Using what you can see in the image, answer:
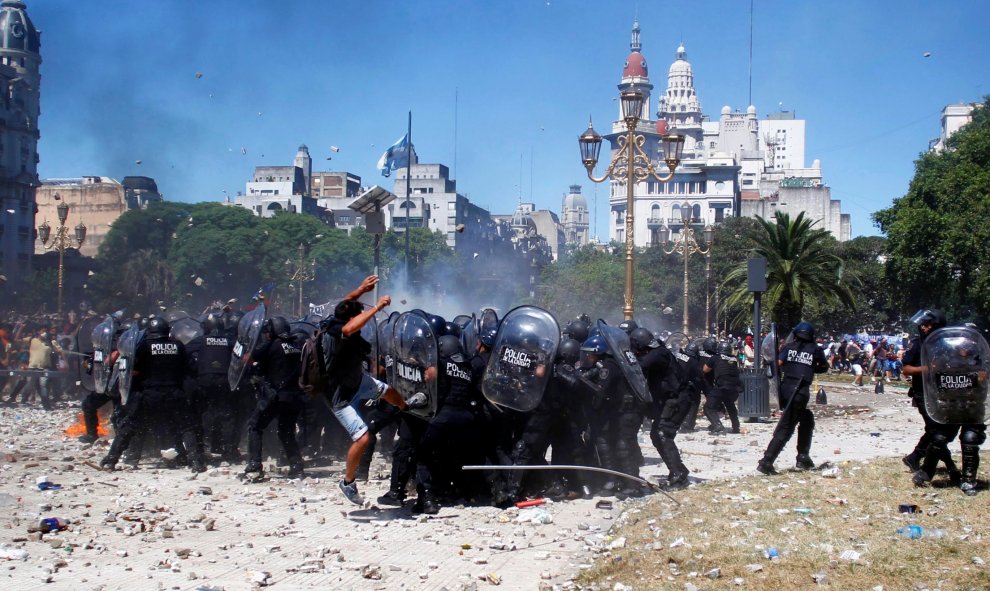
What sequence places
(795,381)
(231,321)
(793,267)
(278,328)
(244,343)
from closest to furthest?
(795,381) → (278,328) → (244,343) → (231,321) → (793,267)

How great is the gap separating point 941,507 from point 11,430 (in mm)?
13740

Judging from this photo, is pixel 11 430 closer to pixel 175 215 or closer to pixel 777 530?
pixel 777 530

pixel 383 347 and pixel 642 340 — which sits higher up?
pixel 642 340

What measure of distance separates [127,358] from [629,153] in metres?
10.8

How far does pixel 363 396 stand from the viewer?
30.1 ft

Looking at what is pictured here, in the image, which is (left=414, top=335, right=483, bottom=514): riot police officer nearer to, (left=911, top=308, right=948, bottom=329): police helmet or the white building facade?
(left=911, top=308, right=948, bottom=329): police helmet

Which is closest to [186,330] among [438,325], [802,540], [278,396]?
[278,396]

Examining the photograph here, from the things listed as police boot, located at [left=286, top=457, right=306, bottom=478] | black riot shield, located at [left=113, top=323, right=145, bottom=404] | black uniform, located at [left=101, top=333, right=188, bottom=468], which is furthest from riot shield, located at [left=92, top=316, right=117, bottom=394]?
police boot, located at [left=286, top=457, right=306, bottom=478]

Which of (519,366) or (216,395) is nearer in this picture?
(519,366)

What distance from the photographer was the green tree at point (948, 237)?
43250 mm

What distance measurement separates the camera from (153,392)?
39.5ft

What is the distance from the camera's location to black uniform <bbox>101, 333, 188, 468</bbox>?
12.0 meters

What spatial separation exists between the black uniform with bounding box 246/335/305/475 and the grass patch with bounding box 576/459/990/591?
3987 millimetres

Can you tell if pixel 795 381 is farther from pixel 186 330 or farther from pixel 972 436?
pixel 186 330
